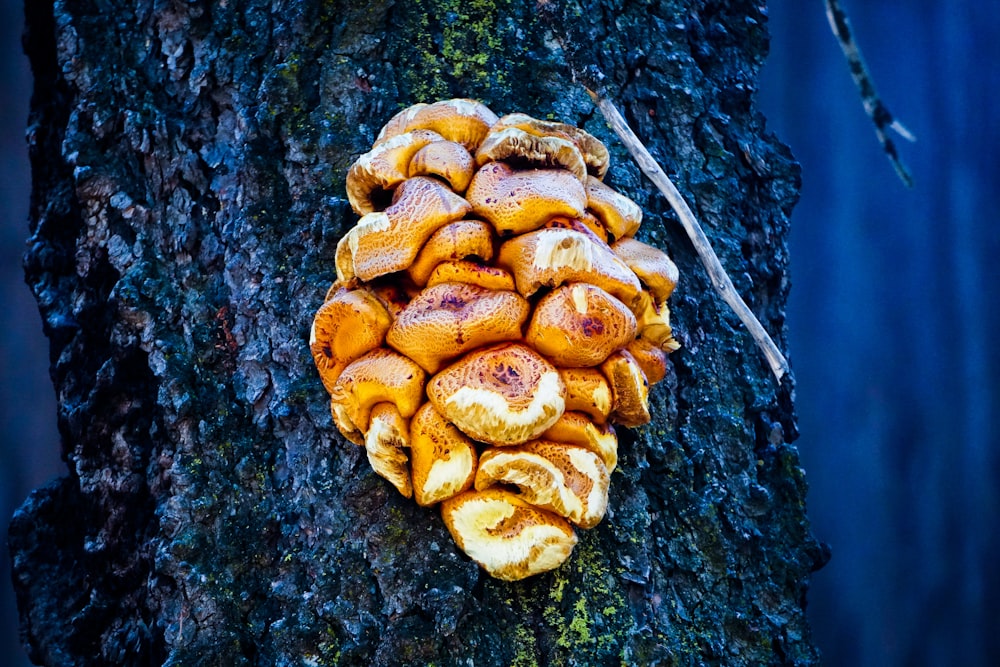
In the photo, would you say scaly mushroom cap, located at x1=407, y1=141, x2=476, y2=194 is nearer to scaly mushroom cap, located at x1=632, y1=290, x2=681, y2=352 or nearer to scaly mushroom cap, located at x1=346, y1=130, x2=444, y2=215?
scaly mushroom cap, located at x1=346, y1=130, x2=444, y2=215

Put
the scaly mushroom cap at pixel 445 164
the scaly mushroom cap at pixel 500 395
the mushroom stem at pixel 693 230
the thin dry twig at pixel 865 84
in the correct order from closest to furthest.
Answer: the thin dry twig at pixel 865 84, the scaly mushroom cap at pixel 500 395, the scaly mushroom cap at pixel 445 164, the mushroom stem at pixel 693 230

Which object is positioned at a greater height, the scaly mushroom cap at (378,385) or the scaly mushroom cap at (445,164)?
the scaly mushroom cap at (445,164)

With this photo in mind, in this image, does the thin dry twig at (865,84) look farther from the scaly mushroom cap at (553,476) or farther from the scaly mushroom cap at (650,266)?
the scaly mushroom cap at (553,476)

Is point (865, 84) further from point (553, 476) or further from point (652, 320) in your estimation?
point (553, 476)

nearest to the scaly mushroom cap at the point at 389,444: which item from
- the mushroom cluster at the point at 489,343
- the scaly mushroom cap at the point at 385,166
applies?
the mushroom cluster at the point at 489,343

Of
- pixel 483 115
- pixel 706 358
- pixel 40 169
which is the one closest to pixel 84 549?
pixel 40 169

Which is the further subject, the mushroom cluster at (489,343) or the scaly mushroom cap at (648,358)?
the scaly mushroom cap at (648,358)

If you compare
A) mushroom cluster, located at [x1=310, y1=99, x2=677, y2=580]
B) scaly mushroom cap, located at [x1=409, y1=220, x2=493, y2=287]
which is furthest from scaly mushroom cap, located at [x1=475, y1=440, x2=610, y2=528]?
scaly mushroom cap, located at [x1=409, y1=220, x2=493, y2=287]
